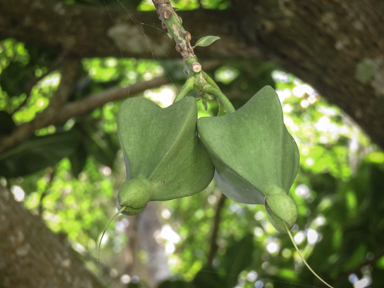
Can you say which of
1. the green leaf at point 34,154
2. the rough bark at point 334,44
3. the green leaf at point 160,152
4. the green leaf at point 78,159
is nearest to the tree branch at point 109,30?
the rough bark at point 334,44

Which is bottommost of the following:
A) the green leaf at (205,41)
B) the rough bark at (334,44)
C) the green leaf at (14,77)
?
the green leaf at (14,77)

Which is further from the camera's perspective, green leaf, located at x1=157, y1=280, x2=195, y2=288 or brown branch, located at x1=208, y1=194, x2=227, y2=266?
brown branch, located at x1=208, y1=194, x2=227, y2=266

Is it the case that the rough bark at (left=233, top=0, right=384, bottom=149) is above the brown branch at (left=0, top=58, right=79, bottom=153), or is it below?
above

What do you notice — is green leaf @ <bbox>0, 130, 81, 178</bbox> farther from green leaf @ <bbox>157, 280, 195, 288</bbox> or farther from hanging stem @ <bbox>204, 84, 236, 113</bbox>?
hanging stem @ <bbox>204, 84, 236, 113</bbox>

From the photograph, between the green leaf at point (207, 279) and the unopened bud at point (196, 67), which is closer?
the unopened bud at point (196, 67)

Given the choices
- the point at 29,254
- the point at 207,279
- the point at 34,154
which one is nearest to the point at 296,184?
the point at 207,279

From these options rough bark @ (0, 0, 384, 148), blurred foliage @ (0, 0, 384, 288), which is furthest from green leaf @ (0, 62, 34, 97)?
rough bark @ (0, 0, 384, 148)

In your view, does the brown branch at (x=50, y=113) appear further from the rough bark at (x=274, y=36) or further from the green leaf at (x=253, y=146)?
the green leaf at (x=253, y=146)
